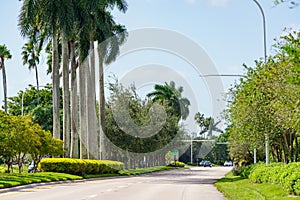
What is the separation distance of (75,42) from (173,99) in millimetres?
48494

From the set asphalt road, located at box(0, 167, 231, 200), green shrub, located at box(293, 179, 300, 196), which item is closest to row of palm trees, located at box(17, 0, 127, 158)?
asphalt road, located at box(0, 167, 231, 200)

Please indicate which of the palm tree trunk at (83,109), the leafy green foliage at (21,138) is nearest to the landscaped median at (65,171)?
the leafy green foliage at (21,138)

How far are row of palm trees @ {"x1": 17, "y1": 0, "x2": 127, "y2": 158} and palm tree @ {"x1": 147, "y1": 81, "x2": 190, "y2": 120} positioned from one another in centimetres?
3788

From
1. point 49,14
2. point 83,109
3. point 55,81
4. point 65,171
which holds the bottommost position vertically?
point 65,171

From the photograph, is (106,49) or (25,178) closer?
(25,178)

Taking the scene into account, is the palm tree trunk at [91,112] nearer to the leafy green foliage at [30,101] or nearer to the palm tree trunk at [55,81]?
the palm tree trunk at [55,81]

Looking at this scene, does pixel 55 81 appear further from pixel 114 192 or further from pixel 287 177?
pixel 287 177

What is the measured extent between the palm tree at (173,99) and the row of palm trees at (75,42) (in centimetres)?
3788

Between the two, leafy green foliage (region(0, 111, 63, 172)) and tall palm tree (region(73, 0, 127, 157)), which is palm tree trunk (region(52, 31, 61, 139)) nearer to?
tall palm tree (region(73, 0, 127, 157))

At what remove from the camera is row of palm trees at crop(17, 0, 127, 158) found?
145 ft

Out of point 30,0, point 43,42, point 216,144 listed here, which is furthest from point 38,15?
point 216,144

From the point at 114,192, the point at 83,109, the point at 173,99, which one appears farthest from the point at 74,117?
the point at 173,99

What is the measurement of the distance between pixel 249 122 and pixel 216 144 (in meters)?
→ 108

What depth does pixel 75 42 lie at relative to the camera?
5272 cm
